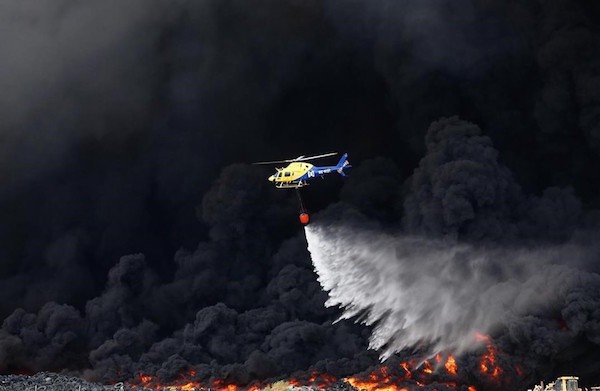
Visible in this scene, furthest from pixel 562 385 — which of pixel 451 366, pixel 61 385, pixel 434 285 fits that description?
pixel 61 385

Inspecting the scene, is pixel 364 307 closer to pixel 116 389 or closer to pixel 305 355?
pixel 305 355

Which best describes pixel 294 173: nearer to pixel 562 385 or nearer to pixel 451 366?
pixel 451 366

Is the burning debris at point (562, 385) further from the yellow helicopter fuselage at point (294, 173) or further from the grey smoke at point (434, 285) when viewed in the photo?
the yellow helicopter fuselage at point (294, 173)

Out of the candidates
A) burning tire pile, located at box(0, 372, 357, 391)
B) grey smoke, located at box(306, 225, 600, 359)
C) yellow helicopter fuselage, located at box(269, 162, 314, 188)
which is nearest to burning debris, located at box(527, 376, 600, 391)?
grey smoke, located at box(306, 225, 600, 359)

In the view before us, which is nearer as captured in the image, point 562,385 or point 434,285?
point 562,385

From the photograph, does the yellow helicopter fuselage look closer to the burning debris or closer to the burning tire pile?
the burning tire pile

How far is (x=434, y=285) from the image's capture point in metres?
101

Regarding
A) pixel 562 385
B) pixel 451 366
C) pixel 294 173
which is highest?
pixel 294 173

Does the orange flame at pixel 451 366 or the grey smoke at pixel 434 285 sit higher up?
the grey smoke at pixel 434 285

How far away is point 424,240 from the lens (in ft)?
341

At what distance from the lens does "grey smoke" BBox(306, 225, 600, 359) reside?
9544 centimetres

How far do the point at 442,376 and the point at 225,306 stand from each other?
94.4 ft

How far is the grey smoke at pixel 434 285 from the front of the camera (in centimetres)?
9544

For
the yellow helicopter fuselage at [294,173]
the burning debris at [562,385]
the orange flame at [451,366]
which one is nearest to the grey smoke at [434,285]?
the orange flame at [451,366]
